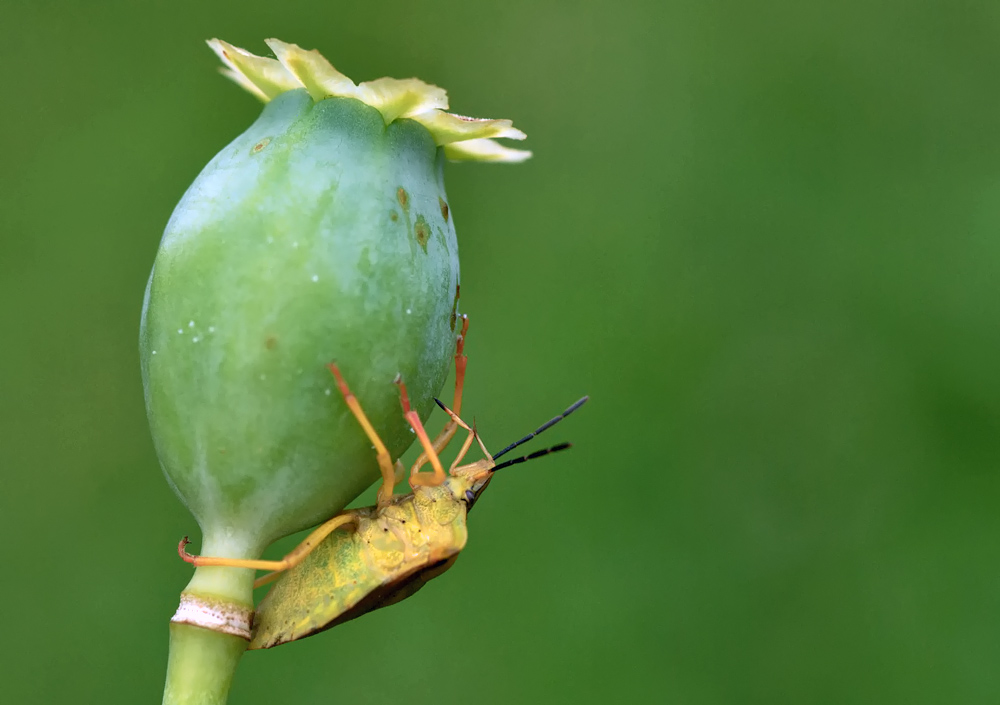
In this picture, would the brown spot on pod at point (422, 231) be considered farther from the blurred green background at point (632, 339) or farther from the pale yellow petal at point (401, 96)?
the blurred green background at point (632, 339)

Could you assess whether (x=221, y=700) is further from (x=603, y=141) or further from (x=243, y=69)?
(x=603, y=141)

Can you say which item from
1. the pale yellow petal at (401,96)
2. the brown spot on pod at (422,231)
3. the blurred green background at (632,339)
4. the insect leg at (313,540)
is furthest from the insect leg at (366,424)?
the blurred green background at (632,339)

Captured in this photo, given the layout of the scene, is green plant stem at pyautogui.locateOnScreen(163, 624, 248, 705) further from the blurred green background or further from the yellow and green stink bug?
the blurred green background

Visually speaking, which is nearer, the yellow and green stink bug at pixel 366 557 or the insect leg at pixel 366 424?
the insect leg at pixel 366 424

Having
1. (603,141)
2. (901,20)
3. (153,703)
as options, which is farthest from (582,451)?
(901,20)

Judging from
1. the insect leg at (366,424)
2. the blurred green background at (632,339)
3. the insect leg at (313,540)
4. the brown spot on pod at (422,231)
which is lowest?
the blurred green background at (632,339)

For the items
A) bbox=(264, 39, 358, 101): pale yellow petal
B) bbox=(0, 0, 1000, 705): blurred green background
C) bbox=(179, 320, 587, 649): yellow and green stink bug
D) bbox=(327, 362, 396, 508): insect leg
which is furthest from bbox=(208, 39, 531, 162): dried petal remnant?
bbox=(0, 0, 1000, 705): blurred green background
